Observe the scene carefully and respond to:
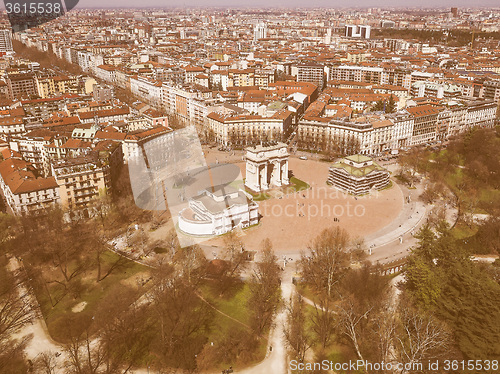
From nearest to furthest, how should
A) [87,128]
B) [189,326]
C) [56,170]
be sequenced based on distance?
[189,326] → [56,170] → [87,128]

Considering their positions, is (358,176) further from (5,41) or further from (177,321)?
(5,41)

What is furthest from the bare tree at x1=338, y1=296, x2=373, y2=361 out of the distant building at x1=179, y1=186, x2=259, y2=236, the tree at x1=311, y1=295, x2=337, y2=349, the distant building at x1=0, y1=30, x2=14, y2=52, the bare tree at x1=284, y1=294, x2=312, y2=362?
the distant building at x1=0, y1=30, x2=14, y2=52

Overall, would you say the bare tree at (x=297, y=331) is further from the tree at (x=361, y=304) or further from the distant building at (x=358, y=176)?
the distant building at (x=358, y=176)

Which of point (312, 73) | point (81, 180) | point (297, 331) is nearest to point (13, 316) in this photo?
point (81, 180)

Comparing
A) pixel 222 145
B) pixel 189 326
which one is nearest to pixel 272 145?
pixel 222 145

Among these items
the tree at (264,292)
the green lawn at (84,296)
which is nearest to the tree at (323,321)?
the tree at (264,292)

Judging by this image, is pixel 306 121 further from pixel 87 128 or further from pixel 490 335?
pixel 490 335

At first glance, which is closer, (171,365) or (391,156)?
(171,365)
